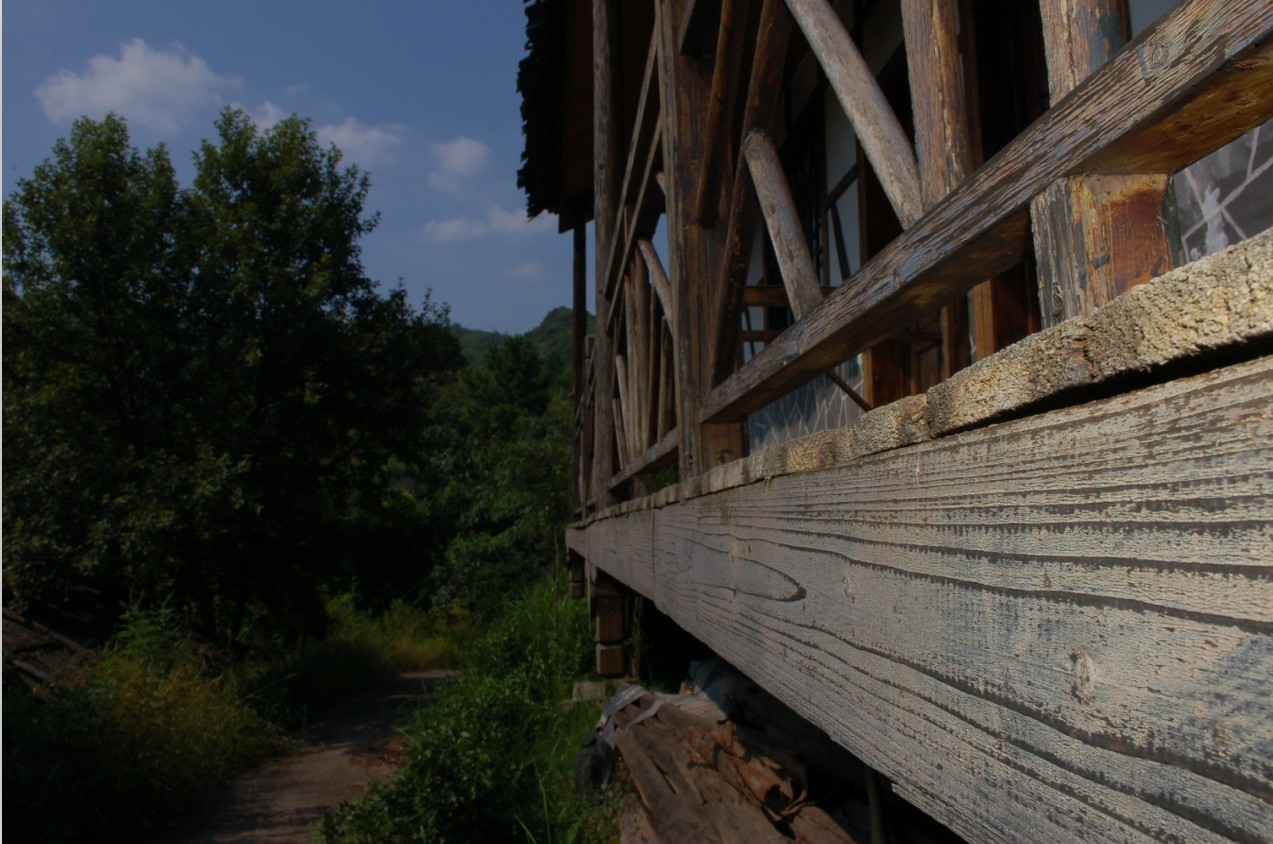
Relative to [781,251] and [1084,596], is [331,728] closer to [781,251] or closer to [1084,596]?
[781,251]

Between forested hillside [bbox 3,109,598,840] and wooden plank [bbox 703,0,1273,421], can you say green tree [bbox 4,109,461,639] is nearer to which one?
forested hillside [bbox 3,109,598,840]

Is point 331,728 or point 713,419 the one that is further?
point 331,728

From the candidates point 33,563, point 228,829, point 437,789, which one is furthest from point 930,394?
point 33,563

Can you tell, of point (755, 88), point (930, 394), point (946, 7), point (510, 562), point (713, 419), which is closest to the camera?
point (930, 394)

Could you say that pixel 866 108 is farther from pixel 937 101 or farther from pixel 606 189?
pixel 606 189

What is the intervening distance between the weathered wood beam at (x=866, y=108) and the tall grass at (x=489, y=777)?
4698mm

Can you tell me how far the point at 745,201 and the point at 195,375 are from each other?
41.9 ft

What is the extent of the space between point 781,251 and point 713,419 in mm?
627

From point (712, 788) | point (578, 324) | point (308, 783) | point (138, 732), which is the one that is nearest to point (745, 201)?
point (712, 788)

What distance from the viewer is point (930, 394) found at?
91cm

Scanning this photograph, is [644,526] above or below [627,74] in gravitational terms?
below

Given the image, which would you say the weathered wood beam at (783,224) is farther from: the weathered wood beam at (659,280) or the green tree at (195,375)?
the green tree at (195,375)

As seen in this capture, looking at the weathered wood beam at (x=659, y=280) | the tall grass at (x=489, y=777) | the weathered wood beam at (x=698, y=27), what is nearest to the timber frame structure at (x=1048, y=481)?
the weathered wood beam at (x=698, y=27)

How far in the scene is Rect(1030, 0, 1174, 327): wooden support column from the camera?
2.64 ft
